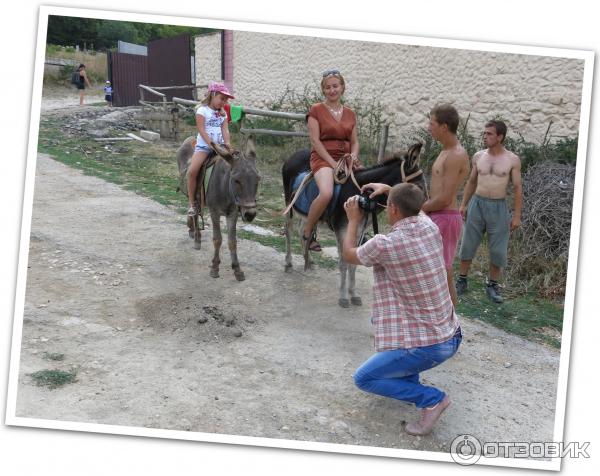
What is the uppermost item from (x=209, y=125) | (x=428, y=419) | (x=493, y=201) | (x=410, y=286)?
(x=209, y=125)

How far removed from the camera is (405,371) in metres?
3.37

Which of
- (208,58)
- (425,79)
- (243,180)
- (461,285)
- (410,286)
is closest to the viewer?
(410,286)

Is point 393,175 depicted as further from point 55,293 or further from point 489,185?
point 55,293

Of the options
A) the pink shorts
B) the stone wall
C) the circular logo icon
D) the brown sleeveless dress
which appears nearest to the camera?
the circular logo icon

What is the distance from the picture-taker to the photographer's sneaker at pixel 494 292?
19.5ft

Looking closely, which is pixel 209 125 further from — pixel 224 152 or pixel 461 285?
pixel 461 285

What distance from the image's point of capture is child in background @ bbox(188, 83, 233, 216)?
6.17 m

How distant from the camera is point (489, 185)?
5.74m

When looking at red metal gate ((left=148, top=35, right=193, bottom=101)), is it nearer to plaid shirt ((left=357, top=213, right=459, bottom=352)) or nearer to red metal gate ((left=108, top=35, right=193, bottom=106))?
red metal gate ((left=108, top=35, right=193, bottom=106))

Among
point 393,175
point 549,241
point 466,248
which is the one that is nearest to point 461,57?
point 549,241

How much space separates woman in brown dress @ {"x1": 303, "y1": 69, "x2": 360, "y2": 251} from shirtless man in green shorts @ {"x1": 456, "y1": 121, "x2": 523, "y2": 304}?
151cm

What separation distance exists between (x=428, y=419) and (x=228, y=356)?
1766 millimetres

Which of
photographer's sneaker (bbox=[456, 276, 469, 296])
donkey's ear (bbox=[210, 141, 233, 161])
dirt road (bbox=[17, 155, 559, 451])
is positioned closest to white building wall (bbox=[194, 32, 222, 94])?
dirt road (bbox=[17, 155, 559, 451])

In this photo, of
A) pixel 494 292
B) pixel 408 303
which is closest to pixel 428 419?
pixel 408 303
